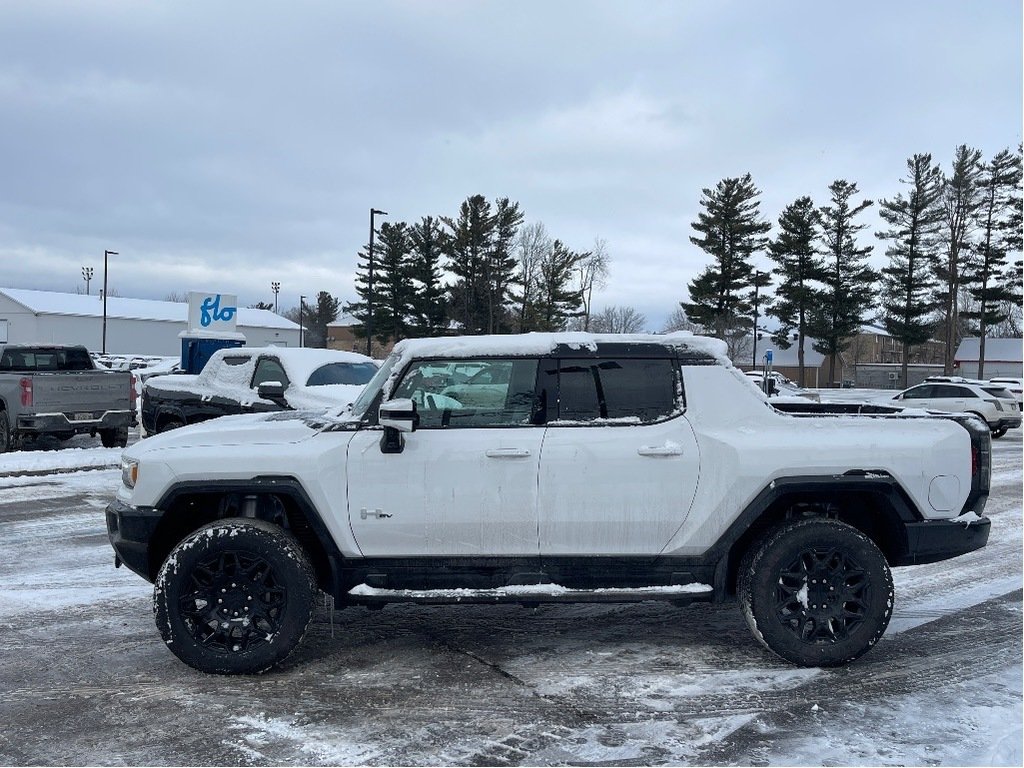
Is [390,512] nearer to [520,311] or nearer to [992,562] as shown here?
[992,562]

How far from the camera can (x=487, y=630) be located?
17.7ft

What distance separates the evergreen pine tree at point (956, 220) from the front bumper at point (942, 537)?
52844mm

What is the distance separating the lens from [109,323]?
7481 cm

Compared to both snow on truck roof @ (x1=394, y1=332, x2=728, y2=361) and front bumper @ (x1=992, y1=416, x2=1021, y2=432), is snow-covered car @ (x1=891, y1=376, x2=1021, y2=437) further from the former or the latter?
snow on truck roof @ (x1=394, y1=332, x2=728, y2=361)

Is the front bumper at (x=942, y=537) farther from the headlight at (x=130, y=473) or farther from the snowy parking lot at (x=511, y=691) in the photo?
the headlight at (x=130, y=473)

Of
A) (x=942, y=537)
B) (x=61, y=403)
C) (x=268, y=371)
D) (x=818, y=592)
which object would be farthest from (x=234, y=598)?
(x=61, y=403)

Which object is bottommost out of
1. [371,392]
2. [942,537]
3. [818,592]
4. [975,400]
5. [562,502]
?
[818,592]

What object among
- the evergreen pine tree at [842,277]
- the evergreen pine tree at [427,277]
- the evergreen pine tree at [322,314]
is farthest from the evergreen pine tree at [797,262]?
the evergreen pine tree at [322,314]

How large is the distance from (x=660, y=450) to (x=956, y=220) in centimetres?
5591

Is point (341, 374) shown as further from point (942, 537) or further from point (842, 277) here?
point (842, 277)

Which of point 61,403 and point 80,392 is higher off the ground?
point 80,392

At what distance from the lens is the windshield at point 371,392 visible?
483 cm

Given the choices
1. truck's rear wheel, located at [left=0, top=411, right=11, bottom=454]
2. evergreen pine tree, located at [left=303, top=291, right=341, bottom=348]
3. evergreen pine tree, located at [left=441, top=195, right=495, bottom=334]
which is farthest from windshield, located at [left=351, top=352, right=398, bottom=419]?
evergreen pine tree, located at [left=303, top=291, right=341, bottom=348]

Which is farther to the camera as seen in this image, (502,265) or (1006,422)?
(502,265)
